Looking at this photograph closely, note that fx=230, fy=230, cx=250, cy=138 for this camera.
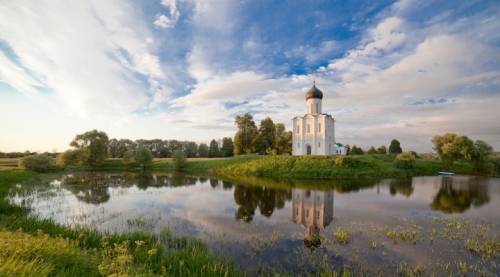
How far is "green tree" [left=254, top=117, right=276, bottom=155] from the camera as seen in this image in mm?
53250

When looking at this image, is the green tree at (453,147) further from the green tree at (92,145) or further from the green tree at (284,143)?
the green tree at (92,145)

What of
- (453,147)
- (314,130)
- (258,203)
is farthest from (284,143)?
(258,203)

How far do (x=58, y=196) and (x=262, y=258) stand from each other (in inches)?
791

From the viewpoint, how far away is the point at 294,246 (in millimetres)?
9203

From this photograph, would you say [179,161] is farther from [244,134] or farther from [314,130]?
[314,130]

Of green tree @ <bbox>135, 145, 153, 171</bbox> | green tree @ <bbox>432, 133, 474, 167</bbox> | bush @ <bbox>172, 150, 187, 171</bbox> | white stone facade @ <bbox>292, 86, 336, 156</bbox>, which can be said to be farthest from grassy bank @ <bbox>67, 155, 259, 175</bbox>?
green tree @ <bbox>432, 133, 474, 167</bbox>

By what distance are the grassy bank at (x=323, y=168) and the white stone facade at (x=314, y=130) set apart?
5.54m

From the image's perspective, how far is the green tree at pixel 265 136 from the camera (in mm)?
53250

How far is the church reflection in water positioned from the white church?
80.9 feet

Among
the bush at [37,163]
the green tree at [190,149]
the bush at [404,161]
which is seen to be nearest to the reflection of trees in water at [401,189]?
the bush at [404,161]

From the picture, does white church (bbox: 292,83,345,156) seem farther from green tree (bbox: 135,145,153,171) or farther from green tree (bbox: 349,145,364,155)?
green tree (bbox: 135,145,153,171)

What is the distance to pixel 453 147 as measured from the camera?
4244 centimetres

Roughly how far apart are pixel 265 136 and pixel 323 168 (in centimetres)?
1961

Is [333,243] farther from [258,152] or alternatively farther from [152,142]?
[152,142]
